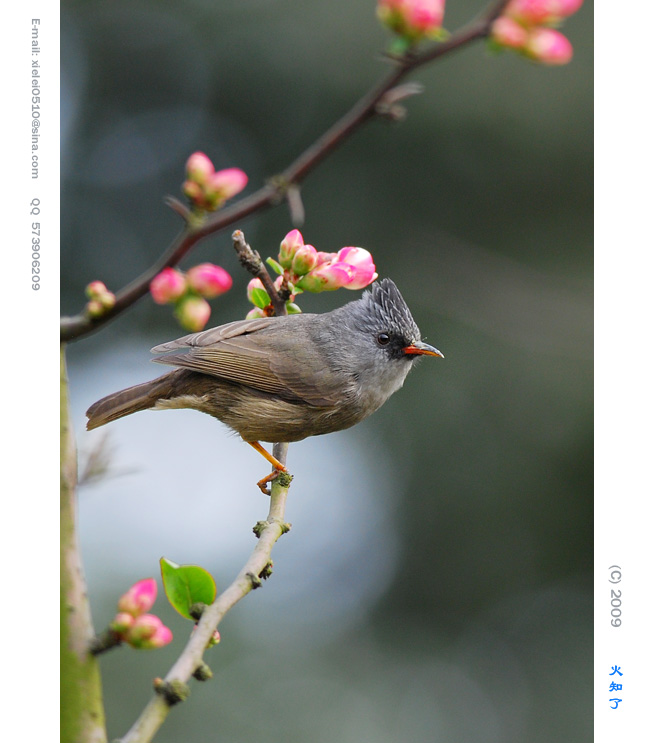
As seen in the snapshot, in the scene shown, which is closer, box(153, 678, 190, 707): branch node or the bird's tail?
box(153, 678, 190, 707): branch node

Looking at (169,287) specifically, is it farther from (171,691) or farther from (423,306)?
(423,306)

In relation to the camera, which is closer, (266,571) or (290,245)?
(266,571)

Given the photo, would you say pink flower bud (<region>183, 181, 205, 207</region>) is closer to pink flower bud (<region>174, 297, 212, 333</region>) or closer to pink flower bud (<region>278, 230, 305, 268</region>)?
pink flower bud (<region>174, 297, 212, 333</region>)

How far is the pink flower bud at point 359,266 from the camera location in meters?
2.00

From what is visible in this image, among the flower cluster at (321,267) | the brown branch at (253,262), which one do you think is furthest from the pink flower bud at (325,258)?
the brown branch at (253,262)

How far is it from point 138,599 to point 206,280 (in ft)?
1.70

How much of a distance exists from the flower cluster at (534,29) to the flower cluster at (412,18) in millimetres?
83

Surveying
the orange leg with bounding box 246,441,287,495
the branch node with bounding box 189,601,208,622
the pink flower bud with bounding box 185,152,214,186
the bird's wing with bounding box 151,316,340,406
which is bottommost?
the orange leg with bounding box 246,441,287,495

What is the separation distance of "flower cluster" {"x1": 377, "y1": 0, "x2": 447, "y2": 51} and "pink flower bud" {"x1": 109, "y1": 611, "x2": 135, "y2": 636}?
36.7 inches

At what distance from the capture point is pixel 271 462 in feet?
9.72

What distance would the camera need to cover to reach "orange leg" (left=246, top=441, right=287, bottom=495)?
2803 millimetres

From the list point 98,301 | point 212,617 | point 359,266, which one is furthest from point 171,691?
point 359,266

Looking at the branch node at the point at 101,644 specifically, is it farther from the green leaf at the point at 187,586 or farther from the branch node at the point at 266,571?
the branch node at the point at 266,571

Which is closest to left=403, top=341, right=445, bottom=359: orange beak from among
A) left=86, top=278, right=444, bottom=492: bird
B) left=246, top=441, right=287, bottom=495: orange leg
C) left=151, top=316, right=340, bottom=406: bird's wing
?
left=86, top=278, right=444, bottom=492: bird
